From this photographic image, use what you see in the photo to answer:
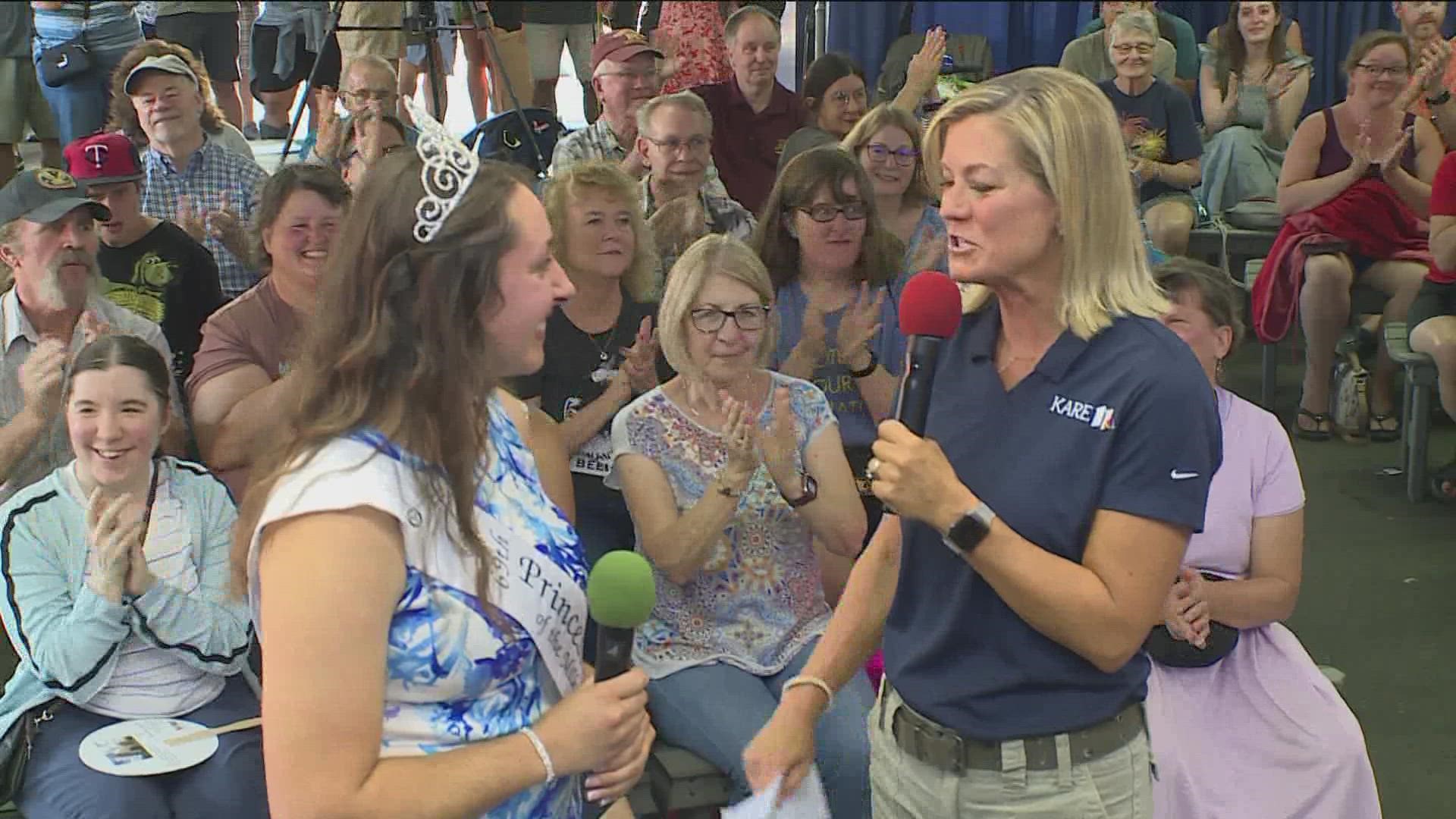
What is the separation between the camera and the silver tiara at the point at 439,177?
147cm

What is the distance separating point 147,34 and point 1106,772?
820cm

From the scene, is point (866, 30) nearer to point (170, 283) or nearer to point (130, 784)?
point (170, 283)

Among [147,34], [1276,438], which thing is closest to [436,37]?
[147,34]

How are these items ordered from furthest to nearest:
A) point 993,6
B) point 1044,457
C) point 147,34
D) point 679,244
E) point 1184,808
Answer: point 993,6 → point 147,34 → point 679,244 → point 1184,808 → point 1044,457

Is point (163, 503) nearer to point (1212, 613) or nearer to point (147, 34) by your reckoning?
point (1212, 613)

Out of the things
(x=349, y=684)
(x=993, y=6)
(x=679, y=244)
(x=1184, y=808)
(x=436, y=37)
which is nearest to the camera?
(x=349, y=684)

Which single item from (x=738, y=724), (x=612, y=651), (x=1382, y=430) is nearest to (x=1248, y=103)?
(x=1382, y=430)

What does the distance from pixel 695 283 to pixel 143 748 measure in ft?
4.33

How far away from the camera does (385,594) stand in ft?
4.50

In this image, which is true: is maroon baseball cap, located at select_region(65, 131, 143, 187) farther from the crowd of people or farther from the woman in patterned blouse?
the woman in patterned blouse

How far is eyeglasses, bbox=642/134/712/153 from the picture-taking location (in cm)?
465

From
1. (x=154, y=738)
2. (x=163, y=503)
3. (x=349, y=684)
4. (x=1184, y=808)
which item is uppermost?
(x=349, y=684)

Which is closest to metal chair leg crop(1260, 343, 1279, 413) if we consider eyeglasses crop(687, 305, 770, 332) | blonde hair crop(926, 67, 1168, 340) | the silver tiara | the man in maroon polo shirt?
the man in maroon polo shirt

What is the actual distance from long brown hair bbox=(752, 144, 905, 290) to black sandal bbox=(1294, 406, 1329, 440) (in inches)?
111
